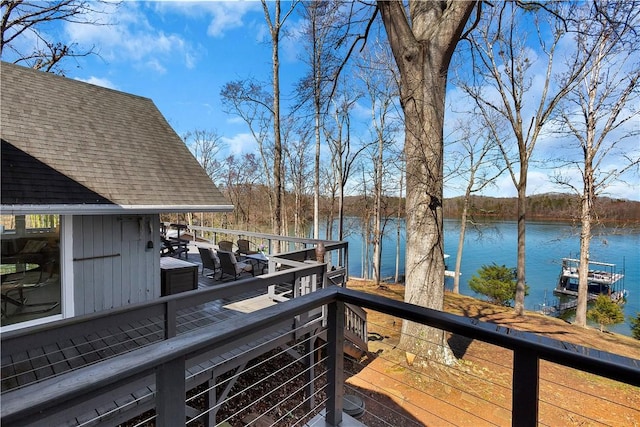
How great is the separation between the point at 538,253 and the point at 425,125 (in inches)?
1054

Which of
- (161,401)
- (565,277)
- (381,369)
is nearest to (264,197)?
(381,369)

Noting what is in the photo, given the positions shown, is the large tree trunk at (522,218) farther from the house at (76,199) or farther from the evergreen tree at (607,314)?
the house at (76,199)

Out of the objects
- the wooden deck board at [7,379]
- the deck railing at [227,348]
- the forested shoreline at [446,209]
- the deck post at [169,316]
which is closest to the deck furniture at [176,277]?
the wooden deck board at [7,379]

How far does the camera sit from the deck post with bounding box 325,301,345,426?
1829mm

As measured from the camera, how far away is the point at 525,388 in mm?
1229

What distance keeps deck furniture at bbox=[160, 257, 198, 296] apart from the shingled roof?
3.79 feet

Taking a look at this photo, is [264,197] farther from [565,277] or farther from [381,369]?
[565,277]

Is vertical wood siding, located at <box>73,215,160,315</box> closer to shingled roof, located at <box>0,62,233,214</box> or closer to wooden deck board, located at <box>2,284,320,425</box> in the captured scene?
shingled roof, located at <box>0,62,233,214</box>

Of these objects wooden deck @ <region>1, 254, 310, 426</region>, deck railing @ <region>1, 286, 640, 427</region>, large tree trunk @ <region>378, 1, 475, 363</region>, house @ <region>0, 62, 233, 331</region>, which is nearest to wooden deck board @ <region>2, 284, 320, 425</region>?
wooden deck @ <region>1, 254, 310, 426</region>

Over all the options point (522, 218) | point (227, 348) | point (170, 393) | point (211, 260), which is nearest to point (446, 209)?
point (522, 218)

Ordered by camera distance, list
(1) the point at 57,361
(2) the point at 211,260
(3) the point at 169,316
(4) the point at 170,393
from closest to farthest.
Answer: (4) the point at 170,393, (3) the point at 169,316, (1) the point at 57,361, (2) the point at 211,260

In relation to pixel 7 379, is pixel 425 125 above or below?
above

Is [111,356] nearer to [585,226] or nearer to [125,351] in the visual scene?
[125,351]

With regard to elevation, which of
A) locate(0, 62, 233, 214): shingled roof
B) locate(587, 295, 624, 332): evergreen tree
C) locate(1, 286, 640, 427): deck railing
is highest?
locate(0, 62, 233, 214): shingled roof
